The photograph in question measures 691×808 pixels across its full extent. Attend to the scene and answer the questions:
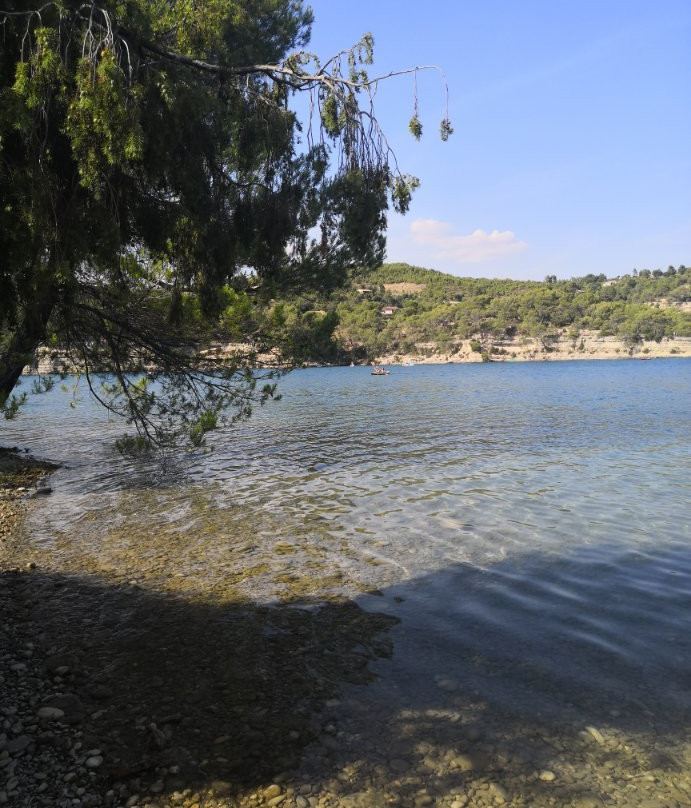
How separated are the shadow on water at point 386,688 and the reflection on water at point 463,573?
2cm

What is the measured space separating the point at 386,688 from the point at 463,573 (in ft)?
9.41

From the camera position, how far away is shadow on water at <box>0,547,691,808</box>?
11.4ft

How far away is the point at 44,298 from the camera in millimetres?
4238

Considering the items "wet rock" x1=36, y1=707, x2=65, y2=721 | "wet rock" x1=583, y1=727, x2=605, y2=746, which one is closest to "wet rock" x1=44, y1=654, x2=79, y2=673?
"wet rock" x1=36, y1=707, x2=65, y2=721

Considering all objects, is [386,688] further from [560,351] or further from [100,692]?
[560,351]

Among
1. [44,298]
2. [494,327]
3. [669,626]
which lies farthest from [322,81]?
[494,327]

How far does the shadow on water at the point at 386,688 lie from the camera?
136 inches

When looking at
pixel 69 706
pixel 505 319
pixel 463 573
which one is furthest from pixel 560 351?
pixel 69 706

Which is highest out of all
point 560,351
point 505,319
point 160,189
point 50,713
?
point 505,319

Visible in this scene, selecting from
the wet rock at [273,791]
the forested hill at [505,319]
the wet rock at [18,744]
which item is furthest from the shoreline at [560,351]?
the wet rock at [273,791]

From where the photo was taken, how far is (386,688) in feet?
14.8

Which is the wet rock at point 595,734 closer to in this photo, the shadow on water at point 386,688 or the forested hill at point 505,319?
the shadow on water at point 386,688

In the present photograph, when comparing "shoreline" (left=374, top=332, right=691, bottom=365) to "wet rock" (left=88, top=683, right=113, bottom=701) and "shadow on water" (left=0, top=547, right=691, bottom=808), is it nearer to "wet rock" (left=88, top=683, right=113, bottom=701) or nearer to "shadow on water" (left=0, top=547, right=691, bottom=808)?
"shadow on water" (left=0, top=547, right=691, bottom=808)

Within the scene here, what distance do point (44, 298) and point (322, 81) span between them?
269cm
